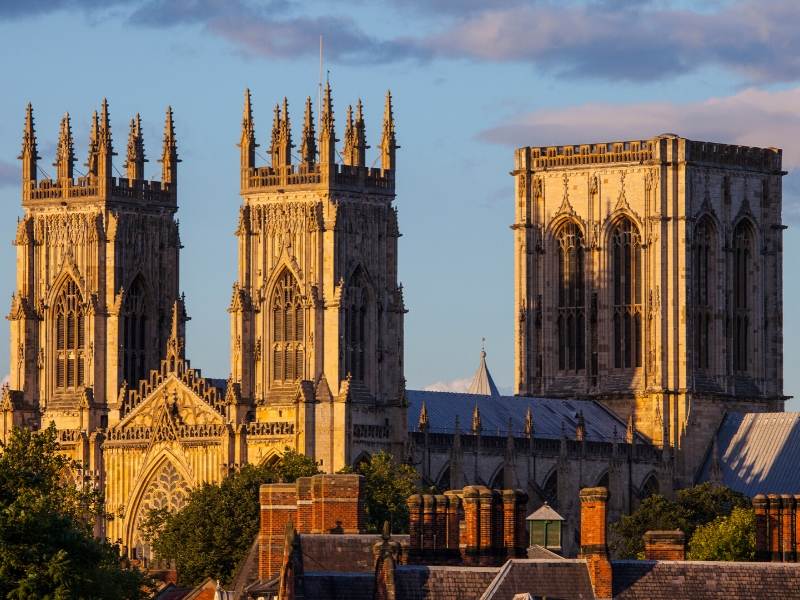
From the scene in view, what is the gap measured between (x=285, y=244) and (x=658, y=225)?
74.3ft

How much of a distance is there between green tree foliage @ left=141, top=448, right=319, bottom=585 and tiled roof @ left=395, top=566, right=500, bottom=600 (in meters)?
52.6

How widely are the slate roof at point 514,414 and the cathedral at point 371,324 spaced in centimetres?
15

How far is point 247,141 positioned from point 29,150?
1257 centimetres

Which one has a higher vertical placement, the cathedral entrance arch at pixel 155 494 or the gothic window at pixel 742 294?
the gothic window at pixel 742 294

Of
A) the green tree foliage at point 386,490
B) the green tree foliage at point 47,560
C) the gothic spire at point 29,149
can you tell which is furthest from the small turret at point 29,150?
the green tree foliage at point 47,560

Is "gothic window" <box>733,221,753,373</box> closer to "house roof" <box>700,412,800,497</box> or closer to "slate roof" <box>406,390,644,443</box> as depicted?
"house roof" <box>700,412,800,497</box>

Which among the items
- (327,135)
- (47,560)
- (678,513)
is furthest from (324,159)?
(47,560)

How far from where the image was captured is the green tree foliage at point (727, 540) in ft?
372

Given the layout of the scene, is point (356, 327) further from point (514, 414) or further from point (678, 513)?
point (678, 513)

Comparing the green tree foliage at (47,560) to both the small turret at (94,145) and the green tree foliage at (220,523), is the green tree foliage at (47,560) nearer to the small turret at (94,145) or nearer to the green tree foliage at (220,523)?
the green tree foliage at (220,523)

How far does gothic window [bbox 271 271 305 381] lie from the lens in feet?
459

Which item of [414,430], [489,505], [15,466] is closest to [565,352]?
[414,430]

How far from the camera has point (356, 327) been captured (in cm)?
13988

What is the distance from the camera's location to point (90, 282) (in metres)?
148
